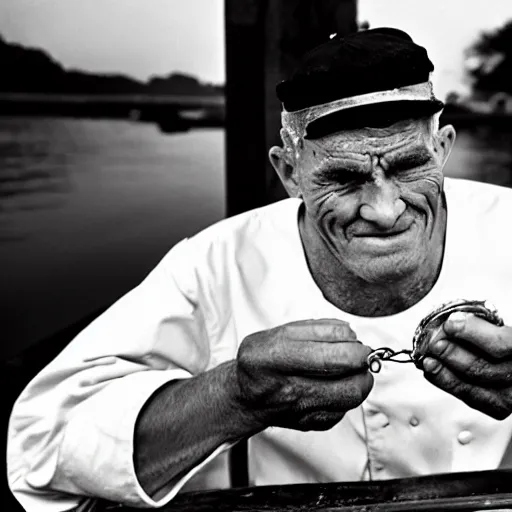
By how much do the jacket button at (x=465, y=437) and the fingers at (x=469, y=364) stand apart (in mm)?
449

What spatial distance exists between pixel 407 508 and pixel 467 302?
0.38 m

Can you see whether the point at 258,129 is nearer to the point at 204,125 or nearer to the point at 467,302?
the point at 204,125

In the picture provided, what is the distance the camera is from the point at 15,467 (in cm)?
197

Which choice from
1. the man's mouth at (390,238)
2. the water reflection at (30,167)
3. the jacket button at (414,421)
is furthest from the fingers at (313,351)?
the water reflection at (30,167)

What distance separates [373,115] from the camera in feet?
6.02

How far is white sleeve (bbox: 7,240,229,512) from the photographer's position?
1.83m

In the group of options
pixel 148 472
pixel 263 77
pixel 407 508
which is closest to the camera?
pixel 407 508

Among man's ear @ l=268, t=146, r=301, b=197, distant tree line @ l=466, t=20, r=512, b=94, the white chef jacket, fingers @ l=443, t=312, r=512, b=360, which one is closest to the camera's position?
fingers @ l=443, t=312, r=512, b=360

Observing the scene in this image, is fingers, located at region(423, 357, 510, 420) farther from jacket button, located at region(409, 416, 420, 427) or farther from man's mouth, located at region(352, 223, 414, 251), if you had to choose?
jacket button, located at region(409, 416, 420, 427)

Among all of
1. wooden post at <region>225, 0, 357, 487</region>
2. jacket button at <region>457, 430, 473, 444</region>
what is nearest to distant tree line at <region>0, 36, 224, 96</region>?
wooden post at <region>225, 0, 357, 487</region>

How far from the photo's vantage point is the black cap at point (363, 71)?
5.95ft

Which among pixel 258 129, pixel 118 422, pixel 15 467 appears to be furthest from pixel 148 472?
pixel 258 129

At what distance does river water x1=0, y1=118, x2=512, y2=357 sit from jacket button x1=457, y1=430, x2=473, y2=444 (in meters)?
1.62

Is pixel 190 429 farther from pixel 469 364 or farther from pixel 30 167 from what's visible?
pixel 30 167
